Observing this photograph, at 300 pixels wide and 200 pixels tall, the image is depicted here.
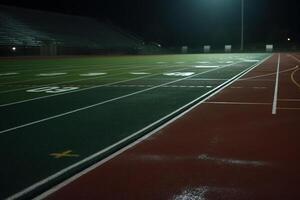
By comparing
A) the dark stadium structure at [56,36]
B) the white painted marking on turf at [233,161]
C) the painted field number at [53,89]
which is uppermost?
the dark stadium structure at [56,36]

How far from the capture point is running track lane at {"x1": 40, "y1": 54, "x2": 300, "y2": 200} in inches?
193

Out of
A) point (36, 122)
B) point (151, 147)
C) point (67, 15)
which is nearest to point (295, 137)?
point (151, 147)

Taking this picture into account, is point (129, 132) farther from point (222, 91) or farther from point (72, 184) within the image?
point (222, 91)

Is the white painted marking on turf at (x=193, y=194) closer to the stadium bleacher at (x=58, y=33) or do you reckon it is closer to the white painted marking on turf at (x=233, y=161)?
the white painted marking on turf at (x=233, y=161)

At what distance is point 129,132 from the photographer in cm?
808

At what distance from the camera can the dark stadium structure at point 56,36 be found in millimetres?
49938

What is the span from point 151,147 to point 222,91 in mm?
7882

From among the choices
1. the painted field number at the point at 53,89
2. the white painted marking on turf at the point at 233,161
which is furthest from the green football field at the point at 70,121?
the white painted marking on turf at the point at 233,161

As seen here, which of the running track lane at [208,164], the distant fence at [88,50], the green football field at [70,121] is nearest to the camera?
the running track lane at [208,164]

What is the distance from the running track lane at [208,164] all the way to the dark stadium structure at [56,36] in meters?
40.4

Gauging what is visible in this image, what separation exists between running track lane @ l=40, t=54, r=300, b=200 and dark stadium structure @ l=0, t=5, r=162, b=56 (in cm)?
4044

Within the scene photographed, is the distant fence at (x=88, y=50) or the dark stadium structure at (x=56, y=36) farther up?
the dark stadium structure at (x=56, y=36)

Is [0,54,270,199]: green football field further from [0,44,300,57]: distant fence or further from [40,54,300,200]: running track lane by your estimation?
[0,44,300,57]: distant fence

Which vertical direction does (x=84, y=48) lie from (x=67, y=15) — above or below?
below
